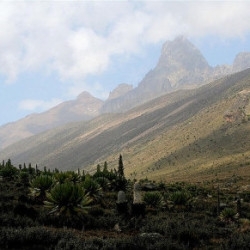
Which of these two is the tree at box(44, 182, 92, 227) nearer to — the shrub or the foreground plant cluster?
the foreground plant cluster

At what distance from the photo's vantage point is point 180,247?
11.3 metres

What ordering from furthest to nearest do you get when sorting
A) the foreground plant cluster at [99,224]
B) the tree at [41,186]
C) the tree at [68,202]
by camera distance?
1. the tree at [41,186]
2. the tree at [68,202]
3. the foreground plant cluster at [99,224]

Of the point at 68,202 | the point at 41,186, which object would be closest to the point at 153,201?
the point at 41,186

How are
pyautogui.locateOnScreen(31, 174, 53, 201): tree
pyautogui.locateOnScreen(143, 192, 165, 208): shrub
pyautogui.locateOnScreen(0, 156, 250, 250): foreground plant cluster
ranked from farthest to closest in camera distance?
pyautogui.locateOnScreen(143, 192, 165, 208): shrub
pyautogui.locateOnScreen(31, 174, 53, 201): tree
pyautogui.locateOnScreen(0, 156, 250, 250): foreground plant cluster

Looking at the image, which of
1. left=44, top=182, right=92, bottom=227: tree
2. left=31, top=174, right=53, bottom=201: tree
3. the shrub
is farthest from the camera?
the shrub

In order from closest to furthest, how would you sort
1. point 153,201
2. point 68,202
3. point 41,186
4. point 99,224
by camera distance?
point 99,224 → point 68,202 → point 41,186 → point 153,201

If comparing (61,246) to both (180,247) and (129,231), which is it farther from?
(129,231)

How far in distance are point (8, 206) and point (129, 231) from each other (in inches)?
226

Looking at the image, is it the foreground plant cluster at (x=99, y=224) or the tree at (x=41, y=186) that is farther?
the tree at (x=41, y=186)

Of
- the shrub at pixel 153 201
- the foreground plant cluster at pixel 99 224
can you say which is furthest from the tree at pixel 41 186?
the shrub at pixel 153 201

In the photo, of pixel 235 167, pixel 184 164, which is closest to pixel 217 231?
pixel 235 167

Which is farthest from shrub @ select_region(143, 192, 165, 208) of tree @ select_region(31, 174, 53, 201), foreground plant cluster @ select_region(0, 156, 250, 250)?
tree @ select_region(31, 174, 53, 201)

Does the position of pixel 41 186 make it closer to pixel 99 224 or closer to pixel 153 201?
pixel 153 201

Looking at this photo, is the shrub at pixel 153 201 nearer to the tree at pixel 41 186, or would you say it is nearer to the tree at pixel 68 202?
the tree at pixel 41 186
